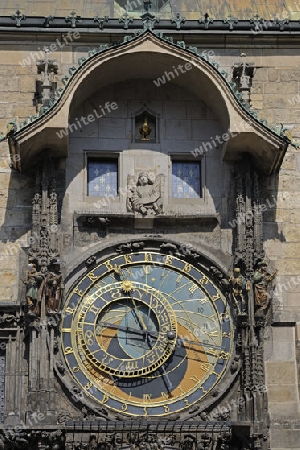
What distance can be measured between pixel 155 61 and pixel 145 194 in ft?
5.37

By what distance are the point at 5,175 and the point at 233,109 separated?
290cm

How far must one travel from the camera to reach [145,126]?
17453 millimetres

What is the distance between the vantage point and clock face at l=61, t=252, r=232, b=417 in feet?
52.7

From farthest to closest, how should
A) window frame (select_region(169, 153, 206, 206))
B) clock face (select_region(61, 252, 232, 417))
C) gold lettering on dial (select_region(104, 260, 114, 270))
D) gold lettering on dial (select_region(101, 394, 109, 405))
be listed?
window frame (select_region(169, 153, 206, 206)) → gold lettering on dial (select_region(104, 260, 114, 270)) → clock face (select_region(61, 252, 232, 417)) → gold lettering on dial (select_region(101, 394, 109, 405))

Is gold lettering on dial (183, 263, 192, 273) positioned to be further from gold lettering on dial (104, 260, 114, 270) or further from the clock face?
gold lettering on dial (104, 260, 114, 270)

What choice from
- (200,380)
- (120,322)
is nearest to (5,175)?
(120,322)

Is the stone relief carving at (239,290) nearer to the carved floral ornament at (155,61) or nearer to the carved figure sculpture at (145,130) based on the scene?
the carved floral ornament at (155,61)

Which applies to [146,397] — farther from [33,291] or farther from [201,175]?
[201,175]

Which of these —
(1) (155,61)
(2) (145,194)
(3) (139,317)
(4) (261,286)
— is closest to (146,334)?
(3) (139,317)

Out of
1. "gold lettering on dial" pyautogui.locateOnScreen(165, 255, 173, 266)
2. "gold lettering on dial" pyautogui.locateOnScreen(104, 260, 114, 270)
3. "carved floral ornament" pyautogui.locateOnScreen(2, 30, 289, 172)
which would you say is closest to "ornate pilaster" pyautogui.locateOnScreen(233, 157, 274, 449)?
"carved floral ornament" pyautogui.locateOnScreen(2, 30, 289, 172)

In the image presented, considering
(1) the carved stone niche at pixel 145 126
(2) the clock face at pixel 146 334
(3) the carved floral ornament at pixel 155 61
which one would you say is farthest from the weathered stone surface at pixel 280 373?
(1) the carved stone niche at pixel 145 126

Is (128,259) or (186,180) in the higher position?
(186,180)

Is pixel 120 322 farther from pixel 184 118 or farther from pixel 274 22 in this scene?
pixel 274 22

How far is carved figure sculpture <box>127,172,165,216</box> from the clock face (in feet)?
1.82
